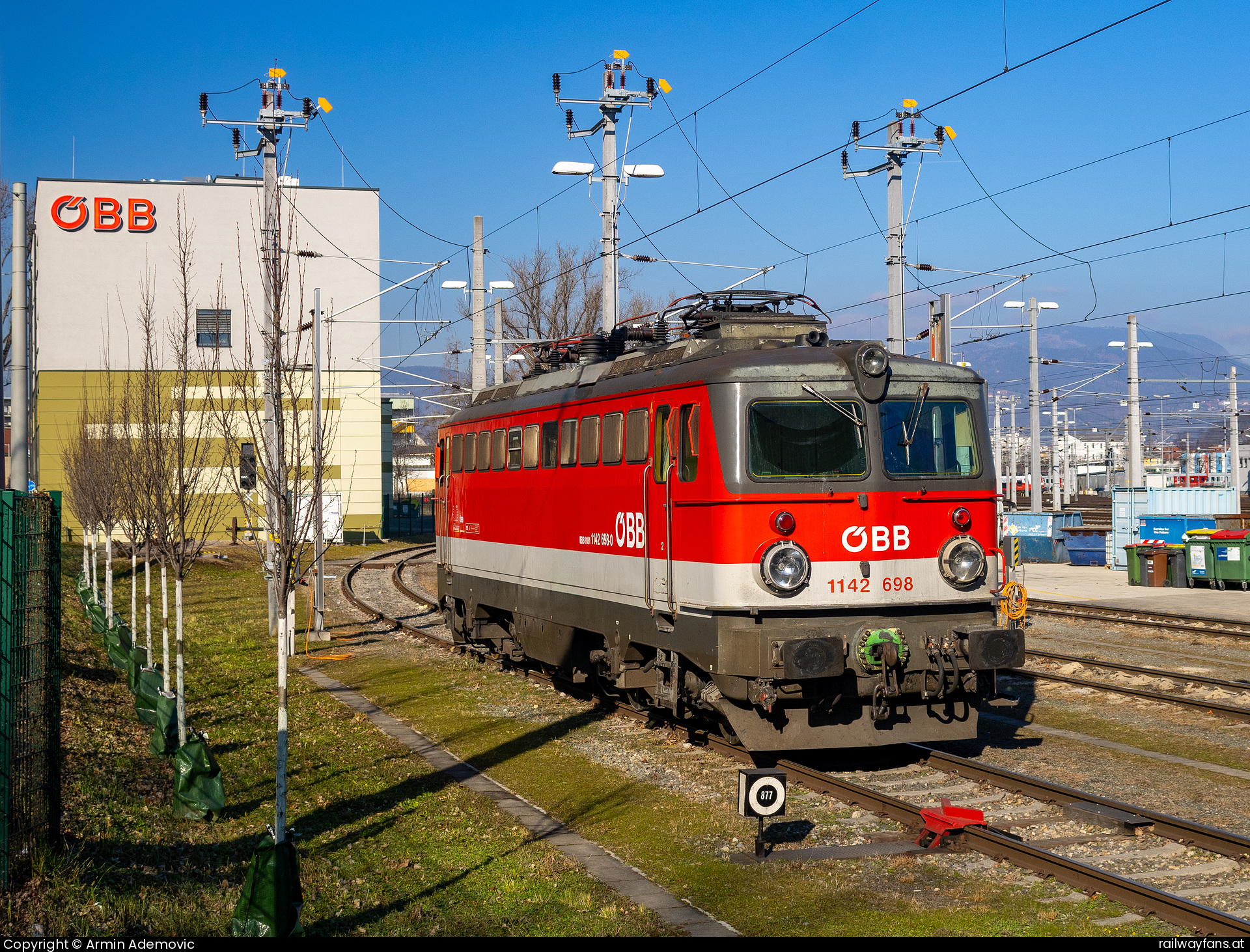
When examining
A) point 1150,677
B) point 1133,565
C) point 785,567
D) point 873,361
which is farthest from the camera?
point 1133,565

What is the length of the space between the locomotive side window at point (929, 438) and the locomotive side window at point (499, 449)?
6.77 metres

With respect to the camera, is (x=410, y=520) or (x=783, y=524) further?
(x=410, y=520)

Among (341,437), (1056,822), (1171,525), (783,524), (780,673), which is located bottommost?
(1056,822)

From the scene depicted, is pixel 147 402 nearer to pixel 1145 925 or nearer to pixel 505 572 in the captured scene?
pixel 505 572

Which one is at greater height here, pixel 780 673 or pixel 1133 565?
pixel 780 673

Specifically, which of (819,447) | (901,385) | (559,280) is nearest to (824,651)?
(819,447)

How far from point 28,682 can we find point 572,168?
17237 millimetres

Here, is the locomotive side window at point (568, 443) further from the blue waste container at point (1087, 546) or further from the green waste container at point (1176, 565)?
the blue waste container at point (1087, 546)

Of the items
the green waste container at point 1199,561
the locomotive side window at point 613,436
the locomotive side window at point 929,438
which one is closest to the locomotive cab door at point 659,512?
the locomotive side window at point 613,436

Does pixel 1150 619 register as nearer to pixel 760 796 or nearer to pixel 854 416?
pixel 854 416

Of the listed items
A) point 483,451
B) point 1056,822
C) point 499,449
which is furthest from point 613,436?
point 1056,822

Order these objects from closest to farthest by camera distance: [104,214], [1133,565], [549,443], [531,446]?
[549,443], [531,446], [1133,565], [104,214]

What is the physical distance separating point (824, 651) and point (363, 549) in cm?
4019

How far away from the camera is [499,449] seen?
54.2 ft
